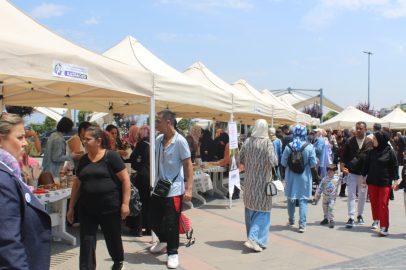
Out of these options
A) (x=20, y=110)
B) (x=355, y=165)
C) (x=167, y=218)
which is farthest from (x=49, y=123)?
(x=167, y=218)

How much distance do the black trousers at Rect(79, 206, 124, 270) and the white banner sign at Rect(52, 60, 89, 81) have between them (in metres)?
1.49

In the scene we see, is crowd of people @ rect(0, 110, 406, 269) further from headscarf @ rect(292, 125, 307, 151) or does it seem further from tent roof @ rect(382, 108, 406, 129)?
tent roof @ rect(382, 108, 406, 129)

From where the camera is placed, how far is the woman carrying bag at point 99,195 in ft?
10.6

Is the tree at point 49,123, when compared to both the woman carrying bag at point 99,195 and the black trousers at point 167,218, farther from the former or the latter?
the woman carrying bag at point 99,195

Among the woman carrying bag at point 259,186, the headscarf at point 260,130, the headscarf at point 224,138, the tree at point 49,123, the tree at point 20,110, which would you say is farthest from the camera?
the tree at point 49,123

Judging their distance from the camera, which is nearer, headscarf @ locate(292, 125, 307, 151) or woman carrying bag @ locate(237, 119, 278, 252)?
woman carrying bag @ locate(237, 119, 278, 252)

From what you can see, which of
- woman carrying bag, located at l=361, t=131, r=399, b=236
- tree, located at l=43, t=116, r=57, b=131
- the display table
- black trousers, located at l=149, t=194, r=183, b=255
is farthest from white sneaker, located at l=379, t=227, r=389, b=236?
tree, located at l=43, t=116, r=57, b=131

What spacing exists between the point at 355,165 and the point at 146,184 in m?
3.80

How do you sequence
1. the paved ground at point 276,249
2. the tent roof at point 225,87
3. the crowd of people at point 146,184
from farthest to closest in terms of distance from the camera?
the tent roof at point 225,87 → the paved ground at point 276,249 → the crowd of people at point 146,184

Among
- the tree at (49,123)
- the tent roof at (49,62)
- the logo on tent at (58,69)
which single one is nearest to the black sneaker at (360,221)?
the tent roof at (49,62)

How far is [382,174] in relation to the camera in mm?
5250

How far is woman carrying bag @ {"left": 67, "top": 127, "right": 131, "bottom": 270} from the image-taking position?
323cm

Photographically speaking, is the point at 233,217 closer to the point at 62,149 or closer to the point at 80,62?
the point at 62,149

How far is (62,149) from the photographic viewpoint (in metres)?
4.98
